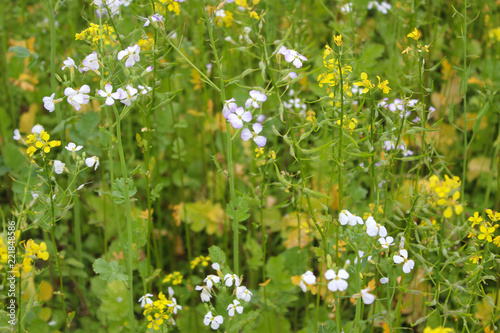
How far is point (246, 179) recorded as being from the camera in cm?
288

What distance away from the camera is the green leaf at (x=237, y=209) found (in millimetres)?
1688

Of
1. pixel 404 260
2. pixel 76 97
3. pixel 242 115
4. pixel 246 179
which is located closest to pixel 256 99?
pixel 242 115

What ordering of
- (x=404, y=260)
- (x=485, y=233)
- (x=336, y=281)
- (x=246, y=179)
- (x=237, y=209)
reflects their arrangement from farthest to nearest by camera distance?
Result: (x=246, y=179) < (x=237, y=209) < (x=485, y=233) < (x=404, y=260) < (x=336, y=281)

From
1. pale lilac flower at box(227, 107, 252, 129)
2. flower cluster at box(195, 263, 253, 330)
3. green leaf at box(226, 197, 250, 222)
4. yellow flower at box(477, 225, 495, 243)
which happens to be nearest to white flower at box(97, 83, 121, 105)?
pale lilac flower at box(227, 107, 252, 129)

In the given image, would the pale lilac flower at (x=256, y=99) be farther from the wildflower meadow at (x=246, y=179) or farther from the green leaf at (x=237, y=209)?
the green leaf at (x=237, y=209)

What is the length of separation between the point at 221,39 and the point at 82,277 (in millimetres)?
1612

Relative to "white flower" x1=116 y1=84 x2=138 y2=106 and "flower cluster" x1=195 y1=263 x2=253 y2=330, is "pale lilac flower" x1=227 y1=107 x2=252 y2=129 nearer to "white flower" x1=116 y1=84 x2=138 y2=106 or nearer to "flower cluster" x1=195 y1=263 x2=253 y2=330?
"white flower" x1=116 y1=84 x2=138 y2=106

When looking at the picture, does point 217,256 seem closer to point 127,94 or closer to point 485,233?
point 127,94

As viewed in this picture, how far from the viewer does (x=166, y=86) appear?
2869mm

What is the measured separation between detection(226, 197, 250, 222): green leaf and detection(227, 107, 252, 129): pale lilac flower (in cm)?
33

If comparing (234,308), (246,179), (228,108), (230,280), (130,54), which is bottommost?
(246,179)

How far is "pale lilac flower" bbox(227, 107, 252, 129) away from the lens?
1475 millimetres

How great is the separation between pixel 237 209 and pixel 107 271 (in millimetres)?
520

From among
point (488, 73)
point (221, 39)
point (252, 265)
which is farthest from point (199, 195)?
point (488, 73)
